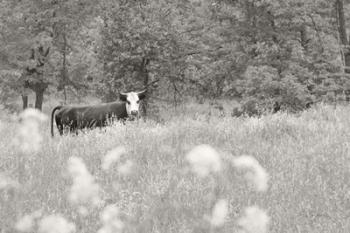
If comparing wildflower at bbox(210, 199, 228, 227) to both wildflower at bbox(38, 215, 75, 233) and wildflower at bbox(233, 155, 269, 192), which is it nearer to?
wildflower at bbox(233, 155, 269, 192)

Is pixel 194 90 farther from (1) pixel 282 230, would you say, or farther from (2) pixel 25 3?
(1) pixel 282 230

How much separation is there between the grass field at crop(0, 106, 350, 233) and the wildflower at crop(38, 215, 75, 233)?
2 cm

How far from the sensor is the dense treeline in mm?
22766

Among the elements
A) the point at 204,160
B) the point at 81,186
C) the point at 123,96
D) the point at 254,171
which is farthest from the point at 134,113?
the point at 81,186

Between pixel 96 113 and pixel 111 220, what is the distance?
9.67m

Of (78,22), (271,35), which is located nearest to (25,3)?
(78,22)

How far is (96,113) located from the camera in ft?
46.6

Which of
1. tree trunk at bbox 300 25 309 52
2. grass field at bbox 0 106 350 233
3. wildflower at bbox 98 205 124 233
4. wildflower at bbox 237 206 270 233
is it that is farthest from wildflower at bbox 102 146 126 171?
tree trunk at bbox 300 25 309 52

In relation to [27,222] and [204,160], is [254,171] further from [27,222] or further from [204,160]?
[27,222]

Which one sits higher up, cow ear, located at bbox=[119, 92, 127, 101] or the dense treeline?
the dense treeline

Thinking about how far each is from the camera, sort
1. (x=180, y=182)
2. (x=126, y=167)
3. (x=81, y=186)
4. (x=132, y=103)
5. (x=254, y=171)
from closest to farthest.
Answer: (x=180, y=182) < (x=81, y=186) < (x=254, y=171) < (x=126, y=167) < (x=132, y=103)

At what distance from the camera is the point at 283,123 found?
8211mm

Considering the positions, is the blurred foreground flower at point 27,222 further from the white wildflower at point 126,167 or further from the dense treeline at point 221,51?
the dense treeline at point 221,51

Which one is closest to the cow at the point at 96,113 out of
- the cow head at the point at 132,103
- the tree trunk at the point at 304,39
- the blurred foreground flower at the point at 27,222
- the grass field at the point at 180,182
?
the cow head at the point at 132,103
